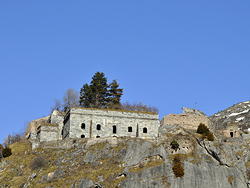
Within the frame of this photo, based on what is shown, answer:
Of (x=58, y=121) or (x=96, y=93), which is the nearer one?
(x=58, y=121)

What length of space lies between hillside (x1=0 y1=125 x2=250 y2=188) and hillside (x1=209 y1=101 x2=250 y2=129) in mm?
36120

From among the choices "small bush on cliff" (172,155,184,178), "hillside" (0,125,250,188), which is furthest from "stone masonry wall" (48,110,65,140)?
"small bush on cliff" (172,155,184,178)

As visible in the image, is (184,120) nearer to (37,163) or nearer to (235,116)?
(37,163)

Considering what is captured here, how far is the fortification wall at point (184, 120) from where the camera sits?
75625 mm

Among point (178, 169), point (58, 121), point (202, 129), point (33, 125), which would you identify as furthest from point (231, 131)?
point (33, 125)

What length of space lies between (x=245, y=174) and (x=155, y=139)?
1496 cm

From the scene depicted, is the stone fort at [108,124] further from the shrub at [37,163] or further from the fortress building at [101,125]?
the shrub at [37,163]

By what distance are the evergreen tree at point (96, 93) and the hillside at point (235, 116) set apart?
107ft

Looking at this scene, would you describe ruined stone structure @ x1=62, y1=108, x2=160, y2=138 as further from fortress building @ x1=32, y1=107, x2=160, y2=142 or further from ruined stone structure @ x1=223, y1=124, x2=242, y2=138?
Result: ruined stone structure @ x1=223, y1=124, x2=242, y2=138

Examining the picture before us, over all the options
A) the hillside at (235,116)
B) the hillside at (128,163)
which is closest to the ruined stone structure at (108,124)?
the hillside at (128,163)

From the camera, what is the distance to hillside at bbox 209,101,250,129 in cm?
10631

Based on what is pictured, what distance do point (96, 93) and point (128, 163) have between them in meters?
25.8

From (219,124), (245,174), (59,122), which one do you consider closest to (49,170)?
(59,122)

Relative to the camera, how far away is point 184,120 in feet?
249
